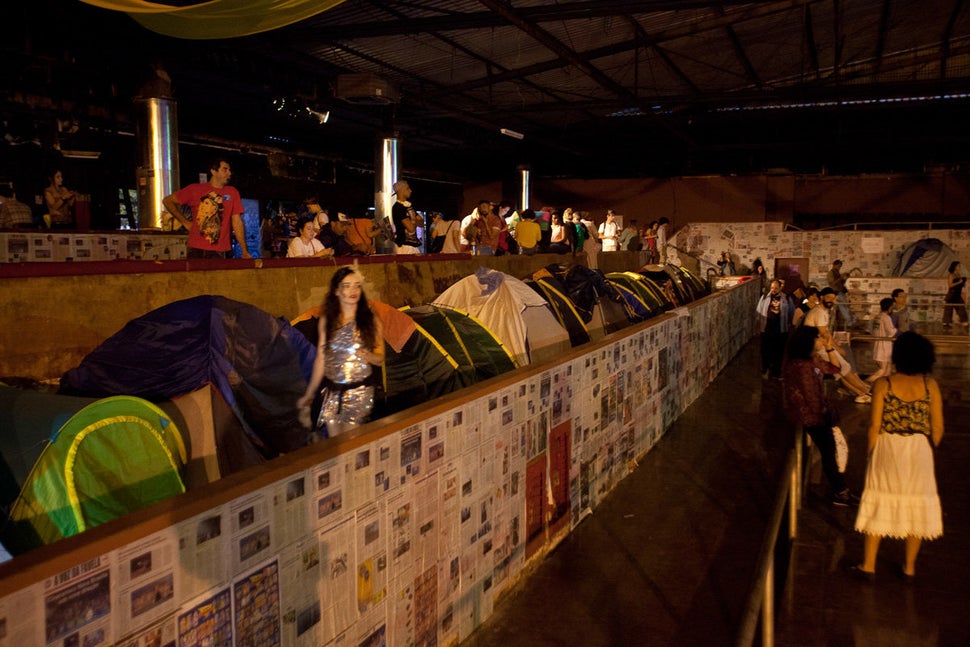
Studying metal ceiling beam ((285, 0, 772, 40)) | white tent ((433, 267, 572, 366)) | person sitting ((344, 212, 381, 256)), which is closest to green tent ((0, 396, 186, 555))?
white tent ((433, 267, 572, 366))

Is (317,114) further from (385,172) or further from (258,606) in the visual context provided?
(258,606)

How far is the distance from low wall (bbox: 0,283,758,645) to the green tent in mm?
634

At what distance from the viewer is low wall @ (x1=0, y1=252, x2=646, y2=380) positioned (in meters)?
4.57

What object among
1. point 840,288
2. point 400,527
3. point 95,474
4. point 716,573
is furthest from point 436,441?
point 840,288

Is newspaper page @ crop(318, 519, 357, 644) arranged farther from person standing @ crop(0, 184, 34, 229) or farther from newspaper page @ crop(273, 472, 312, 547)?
person standing @ crop(0, 184, 34, 229)

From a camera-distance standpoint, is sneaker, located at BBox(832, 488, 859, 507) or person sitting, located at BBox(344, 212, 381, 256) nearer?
sneaker, located at BBox(832, 488, 859, 507)

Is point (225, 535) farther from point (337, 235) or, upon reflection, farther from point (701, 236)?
point (701, 236)

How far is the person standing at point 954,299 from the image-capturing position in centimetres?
1889

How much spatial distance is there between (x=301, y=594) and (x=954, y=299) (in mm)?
20427

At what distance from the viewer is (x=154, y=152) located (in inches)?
420

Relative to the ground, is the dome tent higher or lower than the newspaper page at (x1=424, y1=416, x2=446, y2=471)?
higher

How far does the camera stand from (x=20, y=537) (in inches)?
104

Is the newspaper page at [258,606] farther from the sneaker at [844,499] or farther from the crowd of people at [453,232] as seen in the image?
the crowd of people at [453,232]

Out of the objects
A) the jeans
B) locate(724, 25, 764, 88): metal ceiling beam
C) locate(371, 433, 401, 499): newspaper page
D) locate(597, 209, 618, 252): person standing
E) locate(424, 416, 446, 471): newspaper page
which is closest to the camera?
locate(371, 433, 401, 499): newspaper page
